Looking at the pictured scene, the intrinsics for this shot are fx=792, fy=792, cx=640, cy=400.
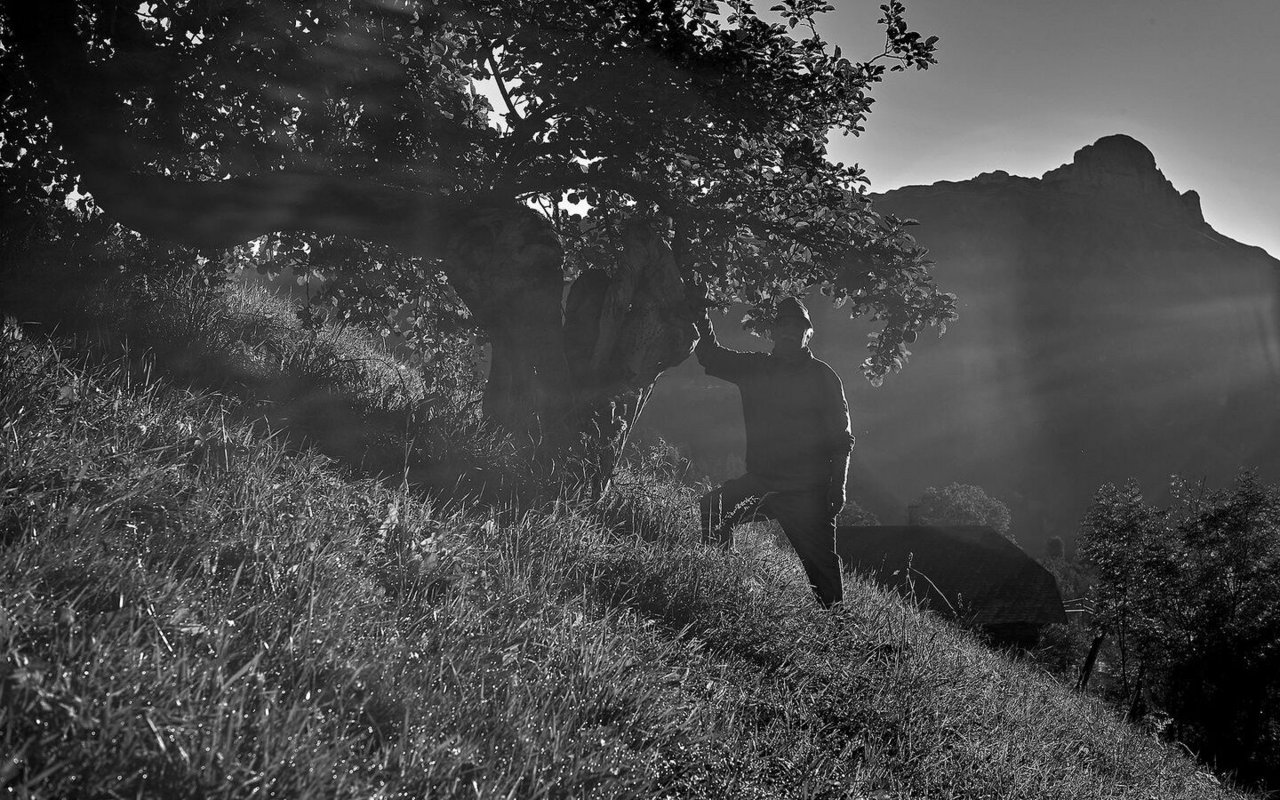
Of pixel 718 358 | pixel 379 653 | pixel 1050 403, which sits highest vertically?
pixel 1050 403

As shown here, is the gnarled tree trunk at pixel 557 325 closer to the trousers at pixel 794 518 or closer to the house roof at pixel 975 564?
the trousers at pixel 794 518

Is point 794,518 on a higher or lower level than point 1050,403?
lower

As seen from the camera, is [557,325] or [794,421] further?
[557,325]

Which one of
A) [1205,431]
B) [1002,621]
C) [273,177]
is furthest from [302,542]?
[1205,431]

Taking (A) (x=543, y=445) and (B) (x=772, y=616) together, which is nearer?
(B) (x=772, y=616)

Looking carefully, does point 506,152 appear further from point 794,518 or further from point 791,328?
point 794,518

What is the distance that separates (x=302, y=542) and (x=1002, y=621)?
41.6 metres

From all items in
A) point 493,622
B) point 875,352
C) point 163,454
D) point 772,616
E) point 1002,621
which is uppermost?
point 875,352

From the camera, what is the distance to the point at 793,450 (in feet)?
23.8

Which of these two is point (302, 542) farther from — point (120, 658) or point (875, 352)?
point (875, 352)

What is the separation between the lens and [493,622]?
3.30m

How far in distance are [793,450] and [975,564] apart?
133 ft

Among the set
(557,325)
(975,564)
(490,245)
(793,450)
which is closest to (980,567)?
(975,564)

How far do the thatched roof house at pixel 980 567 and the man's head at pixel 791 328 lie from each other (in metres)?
31.2
